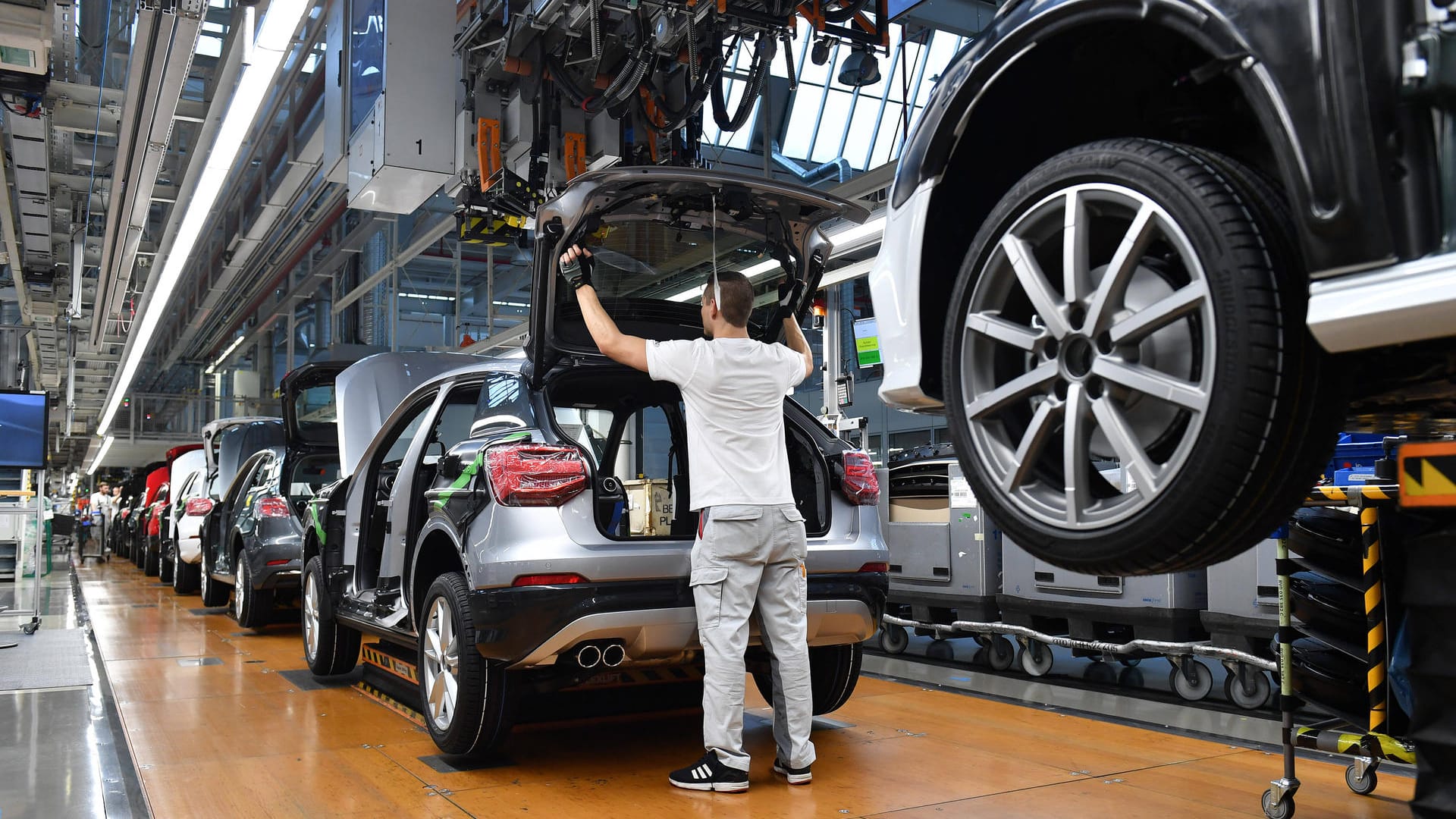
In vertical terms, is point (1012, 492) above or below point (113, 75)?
below

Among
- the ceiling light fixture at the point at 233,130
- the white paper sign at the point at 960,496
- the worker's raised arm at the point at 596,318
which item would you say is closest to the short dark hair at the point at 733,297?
the worker's raised arm at the point at 596,318

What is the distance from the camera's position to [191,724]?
4930 mm

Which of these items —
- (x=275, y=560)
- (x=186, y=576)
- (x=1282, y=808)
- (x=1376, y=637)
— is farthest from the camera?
→ (x=186, y=576)

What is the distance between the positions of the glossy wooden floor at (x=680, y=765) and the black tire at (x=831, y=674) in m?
0.16

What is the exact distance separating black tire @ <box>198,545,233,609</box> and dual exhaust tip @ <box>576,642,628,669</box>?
803cm

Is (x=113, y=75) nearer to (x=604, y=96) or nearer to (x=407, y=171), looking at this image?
(x=407, y=171)

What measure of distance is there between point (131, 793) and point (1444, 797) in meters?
3.81

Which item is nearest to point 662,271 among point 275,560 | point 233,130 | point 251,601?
point 233,130

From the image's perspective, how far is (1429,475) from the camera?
2029mm

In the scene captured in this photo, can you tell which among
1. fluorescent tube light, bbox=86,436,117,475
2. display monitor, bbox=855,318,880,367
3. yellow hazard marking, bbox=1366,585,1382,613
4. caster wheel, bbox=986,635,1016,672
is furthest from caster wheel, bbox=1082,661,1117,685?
fluorescent tube light, bbox=86,436,117,475

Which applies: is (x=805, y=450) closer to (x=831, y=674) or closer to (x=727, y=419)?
(x=727, y=419)

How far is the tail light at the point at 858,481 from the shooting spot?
4316 millimetres

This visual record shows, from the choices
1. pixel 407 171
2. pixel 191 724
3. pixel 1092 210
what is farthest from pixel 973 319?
pixel 407 171

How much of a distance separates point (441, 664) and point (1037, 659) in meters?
3.88
